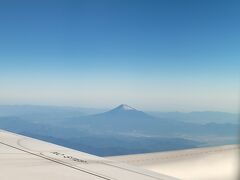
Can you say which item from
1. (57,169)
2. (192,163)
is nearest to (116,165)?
(57,169)

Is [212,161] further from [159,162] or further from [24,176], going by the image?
[24,176]

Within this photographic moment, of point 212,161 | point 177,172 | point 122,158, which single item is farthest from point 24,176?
point 212,161

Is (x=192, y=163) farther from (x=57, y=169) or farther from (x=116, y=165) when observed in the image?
(x=57, y=169)

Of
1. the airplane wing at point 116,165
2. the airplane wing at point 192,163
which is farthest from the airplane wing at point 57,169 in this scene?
the airplane wing at point 192,163

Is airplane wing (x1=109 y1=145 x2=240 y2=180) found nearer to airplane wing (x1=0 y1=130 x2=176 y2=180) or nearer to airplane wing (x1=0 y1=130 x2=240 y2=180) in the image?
airplane wing (x1=0 y1=130 x2=240 y2=180)

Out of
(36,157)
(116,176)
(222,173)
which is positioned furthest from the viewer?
(222,173)

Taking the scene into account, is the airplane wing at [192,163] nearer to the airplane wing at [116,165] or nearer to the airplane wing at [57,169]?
the airplane wing at [116,165]

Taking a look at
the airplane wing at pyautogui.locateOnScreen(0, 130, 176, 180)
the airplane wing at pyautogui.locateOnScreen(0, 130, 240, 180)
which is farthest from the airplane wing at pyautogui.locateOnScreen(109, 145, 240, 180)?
the airplane wing at pyautogui.locateOnScreen(0, 130, 176, 180)

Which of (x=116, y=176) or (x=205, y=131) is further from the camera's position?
(x=205, y=131)
